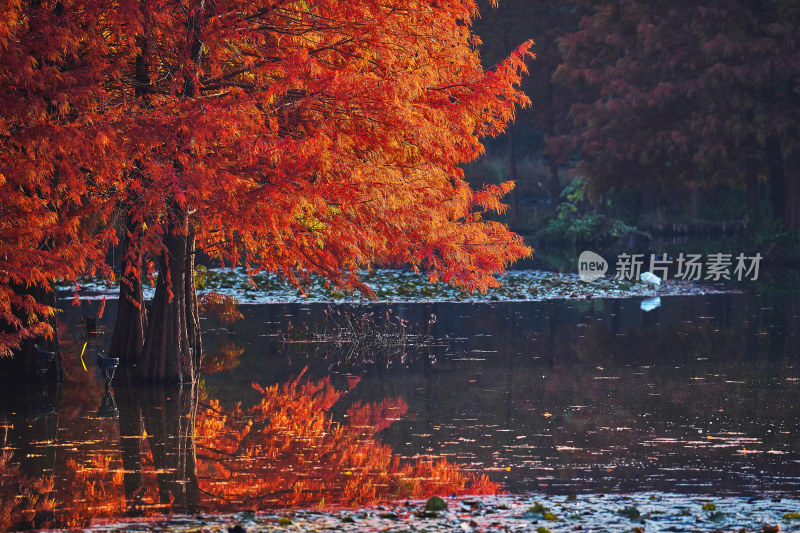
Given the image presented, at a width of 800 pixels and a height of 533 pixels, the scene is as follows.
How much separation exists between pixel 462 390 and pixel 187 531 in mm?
7253

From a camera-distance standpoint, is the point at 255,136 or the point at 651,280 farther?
the point at 651,280

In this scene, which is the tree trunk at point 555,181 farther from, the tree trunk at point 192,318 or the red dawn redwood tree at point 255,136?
the tree trunk at point 192,318

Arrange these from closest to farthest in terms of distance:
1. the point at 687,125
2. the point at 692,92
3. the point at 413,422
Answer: the point at 413,422, the point at 692,92, the point at 687,125

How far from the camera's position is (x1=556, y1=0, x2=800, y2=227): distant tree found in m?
39.0

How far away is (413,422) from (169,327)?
4535 mm

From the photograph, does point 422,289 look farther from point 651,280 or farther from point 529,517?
point 529,517

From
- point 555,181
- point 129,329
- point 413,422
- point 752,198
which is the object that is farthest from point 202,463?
point 555,181

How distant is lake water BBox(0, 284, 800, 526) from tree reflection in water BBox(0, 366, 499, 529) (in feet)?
0.10

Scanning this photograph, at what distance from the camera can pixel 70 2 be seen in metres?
13.3

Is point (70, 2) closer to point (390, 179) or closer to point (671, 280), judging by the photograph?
point (390, 179)

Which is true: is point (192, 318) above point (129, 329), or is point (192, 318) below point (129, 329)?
above

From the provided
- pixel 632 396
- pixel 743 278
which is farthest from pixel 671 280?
pixel 632 396

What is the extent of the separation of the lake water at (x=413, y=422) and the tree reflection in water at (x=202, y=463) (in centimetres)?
3

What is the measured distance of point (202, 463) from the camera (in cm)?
1020
